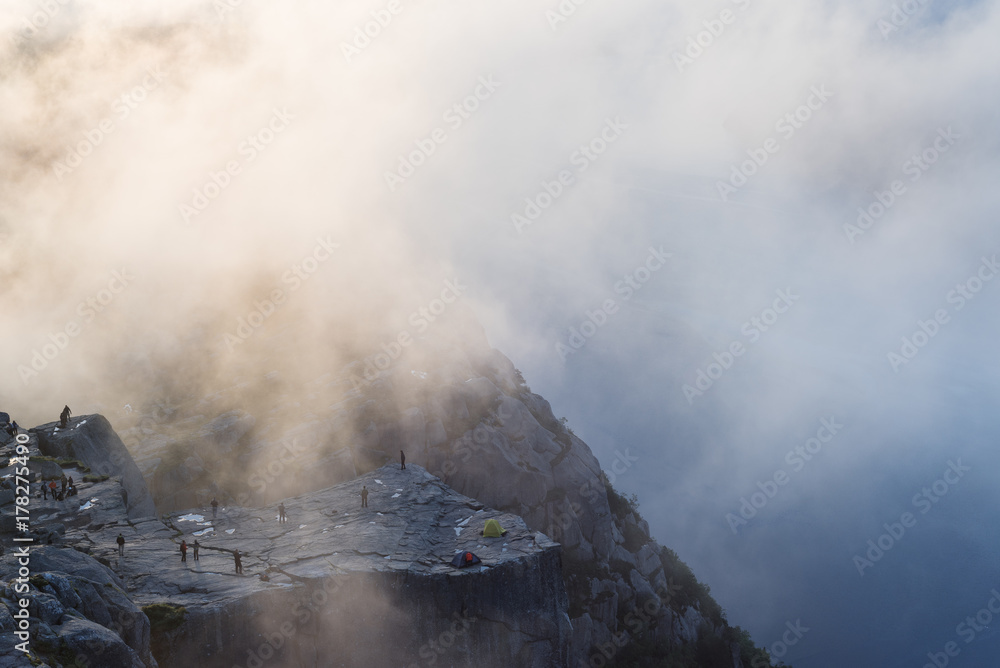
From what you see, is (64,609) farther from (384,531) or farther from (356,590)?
(384,531)

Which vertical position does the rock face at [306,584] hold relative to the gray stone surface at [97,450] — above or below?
below

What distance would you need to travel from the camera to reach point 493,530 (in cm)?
5309

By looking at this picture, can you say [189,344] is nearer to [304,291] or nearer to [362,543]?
[304,291]

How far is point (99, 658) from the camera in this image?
31.0 m

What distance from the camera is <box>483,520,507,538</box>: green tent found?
53.0 meters

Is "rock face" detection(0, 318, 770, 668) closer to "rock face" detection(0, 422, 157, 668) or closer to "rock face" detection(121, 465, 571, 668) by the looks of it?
"rock face" detection(121, 465, 571, 668)

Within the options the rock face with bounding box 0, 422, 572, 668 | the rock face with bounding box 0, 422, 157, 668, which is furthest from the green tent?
the rock face with bounding box 0, 422, 157, 668

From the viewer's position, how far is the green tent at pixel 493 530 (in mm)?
52969

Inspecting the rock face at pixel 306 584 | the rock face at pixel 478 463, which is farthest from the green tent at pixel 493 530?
the rock face at pixel 478 463

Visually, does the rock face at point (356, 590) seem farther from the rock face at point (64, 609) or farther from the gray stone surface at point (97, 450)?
the gray stone surface at point (97, 450)

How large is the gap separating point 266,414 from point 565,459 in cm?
4368

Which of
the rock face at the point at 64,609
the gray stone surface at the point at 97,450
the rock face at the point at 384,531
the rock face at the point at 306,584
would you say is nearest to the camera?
the rock face at the point at 64,609

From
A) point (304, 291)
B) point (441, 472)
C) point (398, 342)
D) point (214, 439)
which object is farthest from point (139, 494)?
point (304, 291)

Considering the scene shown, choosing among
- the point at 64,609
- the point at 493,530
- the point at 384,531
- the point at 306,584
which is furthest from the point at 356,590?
the point at 64,609
